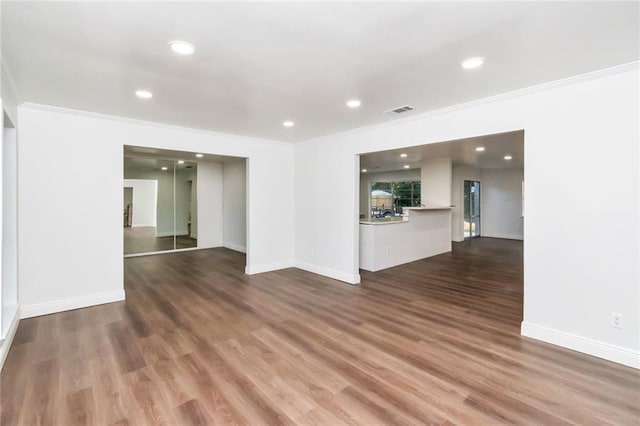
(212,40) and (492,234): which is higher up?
(212,40)

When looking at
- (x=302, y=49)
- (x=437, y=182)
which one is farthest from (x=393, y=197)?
(x=302, y=49)

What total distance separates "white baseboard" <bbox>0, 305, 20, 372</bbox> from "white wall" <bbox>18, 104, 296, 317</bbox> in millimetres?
326

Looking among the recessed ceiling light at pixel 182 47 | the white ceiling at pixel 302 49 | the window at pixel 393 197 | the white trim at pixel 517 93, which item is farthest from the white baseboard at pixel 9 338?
the window at pixel 393 197

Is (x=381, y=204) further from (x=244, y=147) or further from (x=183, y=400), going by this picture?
(x=183, y=400)

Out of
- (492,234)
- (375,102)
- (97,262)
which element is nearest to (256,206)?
(97,262)

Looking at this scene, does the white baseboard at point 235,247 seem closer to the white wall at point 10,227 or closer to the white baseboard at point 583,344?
the white wall at point 10,227

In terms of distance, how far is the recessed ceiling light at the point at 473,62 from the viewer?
2.39 m

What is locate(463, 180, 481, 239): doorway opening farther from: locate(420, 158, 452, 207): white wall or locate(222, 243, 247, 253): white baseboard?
locate(222, 243, 247, 253): white baseboard

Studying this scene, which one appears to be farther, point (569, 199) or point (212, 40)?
point (569, 199)

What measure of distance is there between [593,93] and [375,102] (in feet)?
6.35

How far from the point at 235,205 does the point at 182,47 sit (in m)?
6.28

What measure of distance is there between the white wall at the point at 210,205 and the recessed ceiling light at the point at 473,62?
288 inches

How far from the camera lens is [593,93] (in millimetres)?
2670

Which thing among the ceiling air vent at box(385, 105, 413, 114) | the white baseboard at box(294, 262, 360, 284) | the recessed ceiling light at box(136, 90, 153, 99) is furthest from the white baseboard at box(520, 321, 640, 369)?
the recessed ceiling light at box(136, 90, 153, 99)
